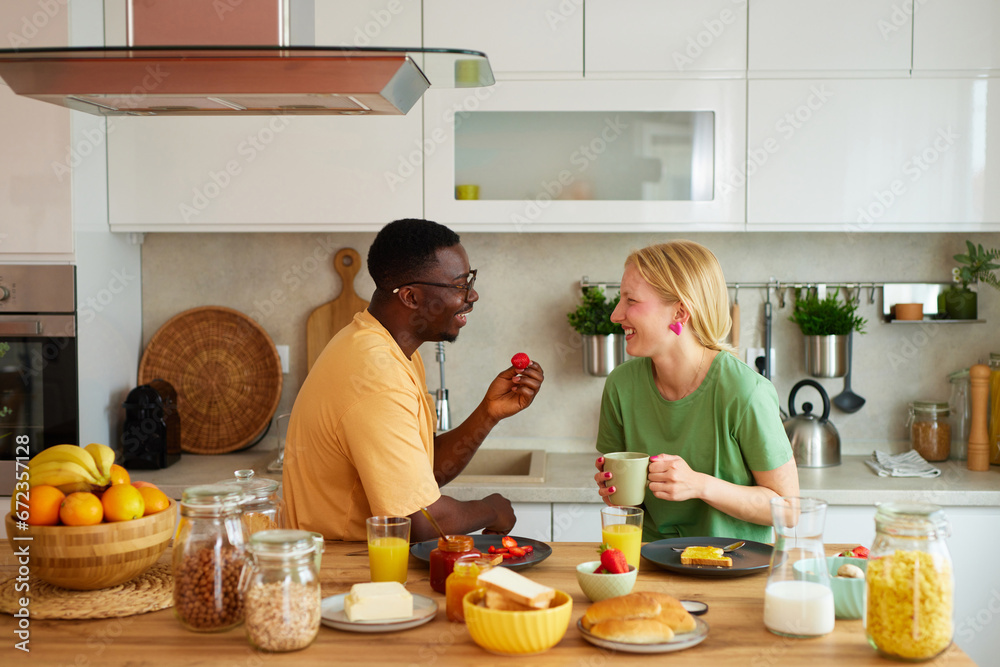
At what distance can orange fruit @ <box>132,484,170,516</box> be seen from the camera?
1.42 m

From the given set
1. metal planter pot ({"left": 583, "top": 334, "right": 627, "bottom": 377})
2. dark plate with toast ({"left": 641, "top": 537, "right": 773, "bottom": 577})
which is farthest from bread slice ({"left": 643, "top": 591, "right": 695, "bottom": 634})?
metal planter pot ({"left": 583, "top": 334, "right": 627, "bottom": 377})

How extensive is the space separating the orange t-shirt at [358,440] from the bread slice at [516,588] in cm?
38

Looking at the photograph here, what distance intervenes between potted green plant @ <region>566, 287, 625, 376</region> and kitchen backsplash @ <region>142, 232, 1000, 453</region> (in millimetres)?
147

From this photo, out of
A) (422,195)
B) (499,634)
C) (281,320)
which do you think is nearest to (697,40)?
(422,195)

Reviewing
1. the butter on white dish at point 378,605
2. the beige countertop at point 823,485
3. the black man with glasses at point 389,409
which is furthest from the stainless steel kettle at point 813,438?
the butter on white dish at point 378,605

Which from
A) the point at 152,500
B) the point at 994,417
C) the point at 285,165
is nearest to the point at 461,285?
the point at 152,500

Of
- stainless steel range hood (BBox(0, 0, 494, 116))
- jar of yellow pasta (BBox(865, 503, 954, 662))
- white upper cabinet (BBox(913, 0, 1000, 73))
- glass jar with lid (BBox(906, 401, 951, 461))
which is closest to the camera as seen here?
jar of yellow pasta (BBox(865, 503, 954, 662))

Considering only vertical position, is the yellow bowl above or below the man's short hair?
below

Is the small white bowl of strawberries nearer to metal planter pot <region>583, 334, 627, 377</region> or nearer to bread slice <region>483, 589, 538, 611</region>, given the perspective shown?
bread slice <region>483, 589, 538, 611</region>

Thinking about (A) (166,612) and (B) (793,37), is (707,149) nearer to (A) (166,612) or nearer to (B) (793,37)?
(B) (793,37)

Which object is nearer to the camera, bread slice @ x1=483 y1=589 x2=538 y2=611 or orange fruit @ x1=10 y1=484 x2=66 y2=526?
bread slice @ x1=483 y1=589 x2=538 y2=611

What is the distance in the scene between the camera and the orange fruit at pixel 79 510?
1.34 metres

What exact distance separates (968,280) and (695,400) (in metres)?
1.60

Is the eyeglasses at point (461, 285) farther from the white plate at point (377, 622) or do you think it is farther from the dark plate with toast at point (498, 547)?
the white plate at point (377, 622)
